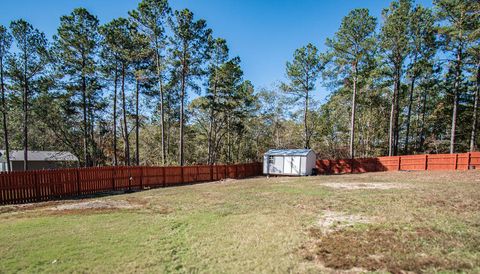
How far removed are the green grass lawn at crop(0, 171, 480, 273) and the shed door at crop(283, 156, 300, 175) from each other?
49.6ft

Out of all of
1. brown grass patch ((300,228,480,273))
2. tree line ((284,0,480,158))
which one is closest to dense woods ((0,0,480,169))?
tree line ((284,0,480,158))

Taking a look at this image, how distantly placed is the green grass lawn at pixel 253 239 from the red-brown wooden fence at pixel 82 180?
124 inches

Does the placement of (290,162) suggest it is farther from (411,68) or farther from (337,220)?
(337,220)

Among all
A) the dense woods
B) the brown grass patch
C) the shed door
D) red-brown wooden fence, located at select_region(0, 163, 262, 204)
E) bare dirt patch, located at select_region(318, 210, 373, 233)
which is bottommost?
the shed door

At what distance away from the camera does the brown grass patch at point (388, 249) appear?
3361 mm

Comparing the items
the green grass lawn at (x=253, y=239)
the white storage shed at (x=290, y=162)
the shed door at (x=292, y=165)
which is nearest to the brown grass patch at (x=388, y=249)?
the green grass lawn at (x=253, y=239)

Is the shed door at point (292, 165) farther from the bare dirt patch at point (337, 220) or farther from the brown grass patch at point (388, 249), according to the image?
the brown grass patch at point (388, 249)

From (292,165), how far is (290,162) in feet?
1.02

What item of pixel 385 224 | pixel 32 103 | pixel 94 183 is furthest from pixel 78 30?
pixel 385 224

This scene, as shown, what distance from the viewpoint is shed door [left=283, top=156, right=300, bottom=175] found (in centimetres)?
2245

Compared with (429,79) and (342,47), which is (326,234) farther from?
(429,79)

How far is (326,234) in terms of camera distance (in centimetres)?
474

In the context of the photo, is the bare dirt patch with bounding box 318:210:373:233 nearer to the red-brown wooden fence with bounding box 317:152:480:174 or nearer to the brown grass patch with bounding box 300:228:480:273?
the brown grass patch with bounding box 300:228:480:273

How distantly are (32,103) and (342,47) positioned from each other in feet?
80.7
